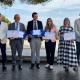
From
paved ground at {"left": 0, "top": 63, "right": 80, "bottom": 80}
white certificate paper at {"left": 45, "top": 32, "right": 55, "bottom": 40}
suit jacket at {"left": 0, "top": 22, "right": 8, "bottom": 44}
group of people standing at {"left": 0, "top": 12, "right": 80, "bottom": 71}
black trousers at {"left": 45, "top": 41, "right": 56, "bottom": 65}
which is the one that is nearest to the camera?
paved ground at {"left": 0, "top": 63, "right": 80, "bottom": 80}

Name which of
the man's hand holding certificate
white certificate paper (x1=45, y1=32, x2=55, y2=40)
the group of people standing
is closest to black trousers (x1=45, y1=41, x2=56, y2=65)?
the group of people standing

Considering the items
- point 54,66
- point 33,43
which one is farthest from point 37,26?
point 54,66

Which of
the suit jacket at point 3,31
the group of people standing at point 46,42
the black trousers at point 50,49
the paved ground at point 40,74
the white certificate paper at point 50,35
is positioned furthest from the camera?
the black trousers at point 50,49

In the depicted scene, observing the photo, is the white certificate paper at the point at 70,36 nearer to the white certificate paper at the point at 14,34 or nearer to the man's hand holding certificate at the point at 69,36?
the man's hand holding certificate at the point at 69,36

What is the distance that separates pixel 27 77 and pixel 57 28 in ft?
12.0

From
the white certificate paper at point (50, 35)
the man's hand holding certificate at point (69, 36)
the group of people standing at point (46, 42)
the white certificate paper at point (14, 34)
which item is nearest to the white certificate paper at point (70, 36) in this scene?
the man's hand holding certificate at point (69, 36)

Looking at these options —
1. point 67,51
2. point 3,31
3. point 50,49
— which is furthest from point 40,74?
point 3,31

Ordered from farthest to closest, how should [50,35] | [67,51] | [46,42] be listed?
[46,42] → [50,35] → [67,51]

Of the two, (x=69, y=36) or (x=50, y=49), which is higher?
(x=69, y=36)

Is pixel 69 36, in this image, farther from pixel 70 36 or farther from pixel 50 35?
pixel 50 35

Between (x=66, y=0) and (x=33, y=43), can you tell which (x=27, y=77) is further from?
(x=66, y=0)

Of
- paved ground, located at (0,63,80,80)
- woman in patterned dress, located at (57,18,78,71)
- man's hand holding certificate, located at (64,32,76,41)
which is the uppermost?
man's hand holding certificate, located at (64,32,76,41)

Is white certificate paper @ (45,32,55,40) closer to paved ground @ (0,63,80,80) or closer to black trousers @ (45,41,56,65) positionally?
black trousers @ (45,41,56,65)

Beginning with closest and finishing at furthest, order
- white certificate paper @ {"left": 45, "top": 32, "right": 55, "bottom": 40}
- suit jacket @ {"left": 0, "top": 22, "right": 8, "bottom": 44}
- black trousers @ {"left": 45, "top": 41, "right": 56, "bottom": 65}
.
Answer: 1. suit jacket @ {"left": 0, "top": 22, "right": 8, "bottom": 44}
2. white certificate paper @ {"left": 45, "top": 32, "right": 55, "bottom": 40}
3. black trousers @ {"left": 45, "top": 41, "right": 56, "bottom": 65}
